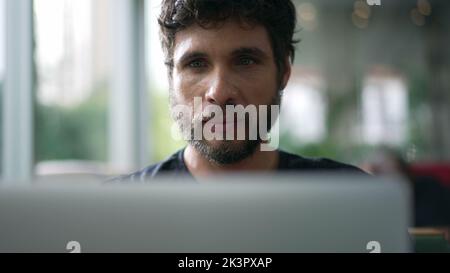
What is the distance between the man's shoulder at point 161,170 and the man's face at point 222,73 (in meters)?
0.03

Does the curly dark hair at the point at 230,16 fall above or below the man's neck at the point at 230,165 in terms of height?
above

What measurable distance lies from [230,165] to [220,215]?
7.2 inches

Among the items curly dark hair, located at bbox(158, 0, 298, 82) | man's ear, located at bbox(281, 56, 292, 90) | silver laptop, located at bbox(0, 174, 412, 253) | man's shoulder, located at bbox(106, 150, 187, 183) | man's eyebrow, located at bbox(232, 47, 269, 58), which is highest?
curly dark hair, located at bbox(158, 0, 298, 82)

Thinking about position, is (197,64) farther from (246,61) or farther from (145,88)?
(145,88)

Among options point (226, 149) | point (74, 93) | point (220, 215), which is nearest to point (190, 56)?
point (226, 149)

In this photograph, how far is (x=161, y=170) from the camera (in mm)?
776

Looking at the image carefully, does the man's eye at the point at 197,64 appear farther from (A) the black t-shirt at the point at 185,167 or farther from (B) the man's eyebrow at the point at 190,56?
(A) the black t-shirt at the point at 185,167

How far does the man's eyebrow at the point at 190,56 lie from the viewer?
0.74 m

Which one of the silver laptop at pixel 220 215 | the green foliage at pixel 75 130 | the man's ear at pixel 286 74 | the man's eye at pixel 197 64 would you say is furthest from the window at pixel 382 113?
the silver laptop at pixel 220 215

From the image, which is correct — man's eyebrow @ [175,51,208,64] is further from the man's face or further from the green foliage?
the green foliage

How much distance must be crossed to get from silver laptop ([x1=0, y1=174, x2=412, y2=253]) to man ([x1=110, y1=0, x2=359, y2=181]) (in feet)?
0.53

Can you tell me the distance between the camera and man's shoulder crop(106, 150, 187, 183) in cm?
75

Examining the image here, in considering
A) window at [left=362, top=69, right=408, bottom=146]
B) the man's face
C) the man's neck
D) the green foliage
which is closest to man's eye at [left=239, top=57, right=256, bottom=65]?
the man's face
